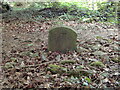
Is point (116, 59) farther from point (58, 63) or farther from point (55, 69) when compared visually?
point (55, 69)

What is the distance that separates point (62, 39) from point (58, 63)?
1025 mm

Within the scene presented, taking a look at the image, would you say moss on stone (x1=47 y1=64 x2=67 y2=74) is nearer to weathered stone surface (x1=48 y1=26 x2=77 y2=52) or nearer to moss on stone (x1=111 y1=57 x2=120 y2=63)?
weathered stone surface (x1=48 y1=26 x2=77 y2=52)

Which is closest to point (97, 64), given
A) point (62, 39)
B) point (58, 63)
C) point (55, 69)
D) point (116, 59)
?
point (116, 59)

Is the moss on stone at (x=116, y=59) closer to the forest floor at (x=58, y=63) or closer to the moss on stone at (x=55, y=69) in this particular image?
the forest floor at (x=58, y=63)

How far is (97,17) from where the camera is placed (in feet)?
35.0

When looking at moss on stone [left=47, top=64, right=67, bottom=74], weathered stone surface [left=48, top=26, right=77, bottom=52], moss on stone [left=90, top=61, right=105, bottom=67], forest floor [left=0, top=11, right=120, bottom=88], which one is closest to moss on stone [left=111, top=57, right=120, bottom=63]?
forest floor [left=0, top=11, right=120, bottom=88]

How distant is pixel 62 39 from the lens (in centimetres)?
531

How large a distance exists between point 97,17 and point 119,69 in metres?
6.90

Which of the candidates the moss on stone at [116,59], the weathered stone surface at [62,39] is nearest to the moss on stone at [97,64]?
the moss on stone at [116,59]

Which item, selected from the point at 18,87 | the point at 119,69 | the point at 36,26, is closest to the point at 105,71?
the point at 119,69

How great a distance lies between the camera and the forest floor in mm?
3609

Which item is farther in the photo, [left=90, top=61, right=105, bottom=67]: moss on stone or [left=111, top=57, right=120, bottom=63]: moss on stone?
[left=111, top=57, right=120, bottom=63]: moss on stone

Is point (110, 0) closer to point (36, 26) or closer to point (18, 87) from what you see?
point (36, 26)

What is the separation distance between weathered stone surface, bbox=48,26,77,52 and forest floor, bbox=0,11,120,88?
21cm
